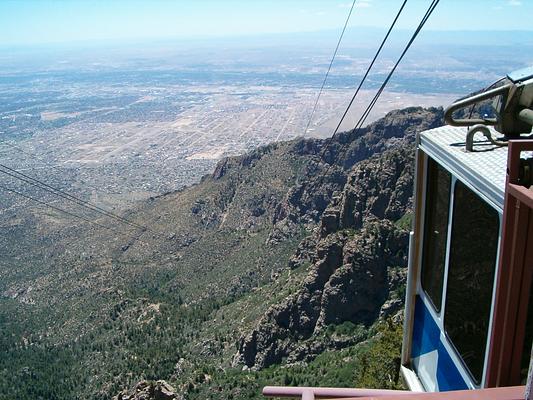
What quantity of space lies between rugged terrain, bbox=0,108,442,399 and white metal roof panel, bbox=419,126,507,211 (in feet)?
49.3

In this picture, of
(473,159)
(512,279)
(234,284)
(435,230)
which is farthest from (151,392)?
(234,284)

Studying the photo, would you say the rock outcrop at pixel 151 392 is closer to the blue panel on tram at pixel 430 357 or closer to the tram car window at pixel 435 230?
the blue panel on tram at pixel 430 357

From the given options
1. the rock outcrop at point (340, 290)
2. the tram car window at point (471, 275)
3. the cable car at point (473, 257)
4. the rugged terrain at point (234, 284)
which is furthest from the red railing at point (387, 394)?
the rock outcrop at point (340, 290)

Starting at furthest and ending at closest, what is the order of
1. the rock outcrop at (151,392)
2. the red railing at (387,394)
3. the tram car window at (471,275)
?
the rock outcrop at (151,392) < the tram car window at (471,275) < the red railing at (387,394)

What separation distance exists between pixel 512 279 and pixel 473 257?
3.34 ft

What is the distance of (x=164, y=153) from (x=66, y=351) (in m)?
146

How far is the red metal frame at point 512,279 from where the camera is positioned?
2102 millimetres

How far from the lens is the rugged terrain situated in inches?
1130

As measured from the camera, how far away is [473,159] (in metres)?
3.20

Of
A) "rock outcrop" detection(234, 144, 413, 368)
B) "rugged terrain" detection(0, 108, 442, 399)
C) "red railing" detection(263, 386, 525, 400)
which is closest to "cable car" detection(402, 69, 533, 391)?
"red railing" detection(263, 386, 525, 400)

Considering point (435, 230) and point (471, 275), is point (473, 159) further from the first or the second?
point (435, 230)

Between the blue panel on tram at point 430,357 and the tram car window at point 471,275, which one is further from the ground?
the tram car window at point 471,275

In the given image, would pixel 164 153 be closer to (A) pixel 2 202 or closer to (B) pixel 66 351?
(A) pixel 2 202

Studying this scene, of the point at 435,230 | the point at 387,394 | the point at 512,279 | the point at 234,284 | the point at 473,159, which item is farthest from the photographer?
the point at 234,284
